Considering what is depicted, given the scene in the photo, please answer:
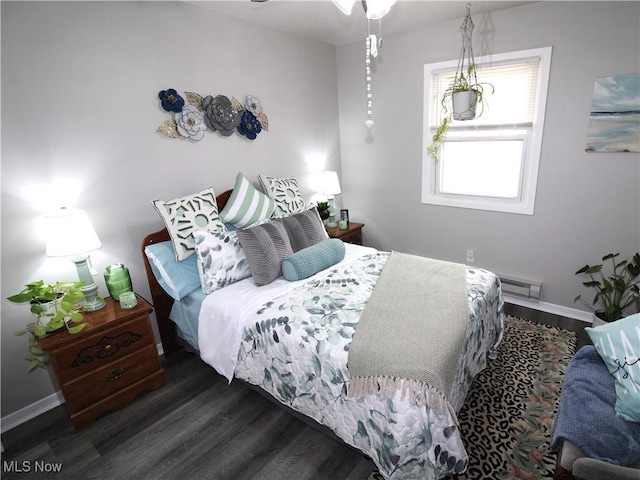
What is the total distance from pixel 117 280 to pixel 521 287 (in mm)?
3332

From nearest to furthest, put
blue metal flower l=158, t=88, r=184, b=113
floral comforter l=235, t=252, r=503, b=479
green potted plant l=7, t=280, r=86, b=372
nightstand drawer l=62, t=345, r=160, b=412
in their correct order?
floral comforter l=235, t=252, r=503, b=479, green potted plant l=7, t=280, r=86, b=372, nightstand drawer l=62, t=345, r=160, b=412, blue metal flower l=158, t=88, r=184, b=113

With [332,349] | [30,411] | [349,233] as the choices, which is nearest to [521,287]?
[349,233]

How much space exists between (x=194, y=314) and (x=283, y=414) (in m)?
0.89

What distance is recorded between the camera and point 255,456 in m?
1.79

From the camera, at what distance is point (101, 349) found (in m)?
2.00

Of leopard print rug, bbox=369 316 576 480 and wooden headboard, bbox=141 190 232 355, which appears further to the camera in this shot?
wooden headboard, bbox=141 190 232 355

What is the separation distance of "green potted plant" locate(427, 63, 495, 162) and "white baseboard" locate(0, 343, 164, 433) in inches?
143

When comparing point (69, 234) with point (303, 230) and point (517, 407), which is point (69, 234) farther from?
point (517, 407)

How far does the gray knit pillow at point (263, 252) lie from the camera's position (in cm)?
234

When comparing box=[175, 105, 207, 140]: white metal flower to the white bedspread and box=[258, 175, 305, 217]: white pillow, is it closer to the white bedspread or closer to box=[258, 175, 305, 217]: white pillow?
box=[258, 175, 305, 217]: white pillow

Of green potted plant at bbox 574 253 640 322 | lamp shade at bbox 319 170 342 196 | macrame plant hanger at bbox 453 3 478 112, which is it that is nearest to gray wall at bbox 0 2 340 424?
lamp shade at bbox 319 170 342 196

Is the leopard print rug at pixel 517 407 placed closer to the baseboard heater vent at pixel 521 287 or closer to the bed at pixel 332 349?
the bed at pixel 332 349

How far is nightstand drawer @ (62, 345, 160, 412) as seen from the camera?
1.94 m

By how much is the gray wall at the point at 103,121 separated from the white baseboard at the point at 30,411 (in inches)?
0.7
